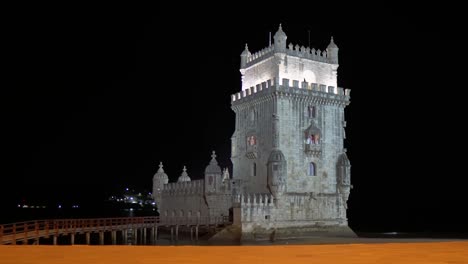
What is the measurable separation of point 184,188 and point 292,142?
15860mm

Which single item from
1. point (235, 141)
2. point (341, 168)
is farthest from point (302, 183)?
point (235, 141)

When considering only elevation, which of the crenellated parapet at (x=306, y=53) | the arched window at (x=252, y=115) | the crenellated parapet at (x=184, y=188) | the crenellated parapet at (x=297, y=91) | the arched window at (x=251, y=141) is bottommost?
the crenellated parapet at (x=184, y=188)

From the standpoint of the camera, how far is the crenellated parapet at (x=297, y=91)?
57.8 meters

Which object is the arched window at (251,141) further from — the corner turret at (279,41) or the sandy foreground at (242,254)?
the sandy foreground at (242,254)

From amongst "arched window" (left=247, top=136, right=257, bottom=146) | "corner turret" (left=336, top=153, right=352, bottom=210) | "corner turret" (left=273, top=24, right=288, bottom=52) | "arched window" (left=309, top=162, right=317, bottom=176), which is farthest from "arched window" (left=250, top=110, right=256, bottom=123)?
"corner turret" (left=336, top=153, right=352, bottom=210)

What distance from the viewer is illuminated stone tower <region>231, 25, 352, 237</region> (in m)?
56.3

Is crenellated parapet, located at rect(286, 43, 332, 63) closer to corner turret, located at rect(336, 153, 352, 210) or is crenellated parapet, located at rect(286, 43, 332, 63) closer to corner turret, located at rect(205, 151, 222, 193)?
corner turret, located at rect(336, 153, 352, 210)

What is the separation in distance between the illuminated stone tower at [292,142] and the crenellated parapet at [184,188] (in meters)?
4.27

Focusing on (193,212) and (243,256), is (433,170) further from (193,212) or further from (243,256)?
(243,256)

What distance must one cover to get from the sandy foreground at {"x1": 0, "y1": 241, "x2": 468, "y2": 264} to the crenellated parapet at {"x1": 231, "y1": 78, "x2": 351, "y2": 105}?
43.8m

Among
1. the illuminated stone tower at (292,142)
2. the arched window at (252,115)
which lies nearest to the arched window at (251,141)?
the illuminated stone tower at (292,142)

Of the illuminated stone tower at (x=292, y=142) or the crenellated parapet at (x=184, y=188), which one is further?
the crenellated parapet at (x=184, y=188)

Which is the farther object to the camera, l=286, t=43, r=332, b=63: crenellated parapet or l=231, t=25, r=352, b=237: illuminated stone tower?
l=286, t=43, r=332, b=63: crenellated parapet

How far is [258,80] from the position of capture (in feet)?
206
